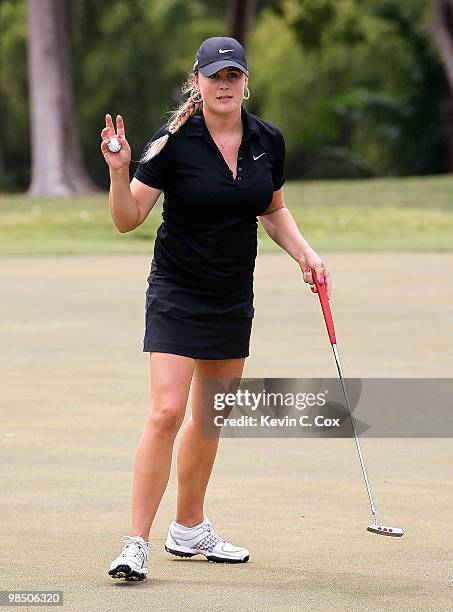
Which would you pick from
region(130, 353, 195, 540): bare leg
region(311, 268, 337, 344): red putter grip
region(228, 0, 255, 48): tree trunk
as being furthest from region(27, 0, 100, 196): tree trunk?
region(130, 353, 195, 540): bare leg

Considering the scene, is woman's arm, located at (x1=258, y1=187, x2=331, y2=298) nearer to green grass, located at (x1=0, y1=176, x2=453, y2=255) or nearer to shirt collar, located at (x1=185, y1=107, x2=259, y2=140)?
shirt collar, located at (x1=185, y1=107, x2=259, y2=140)

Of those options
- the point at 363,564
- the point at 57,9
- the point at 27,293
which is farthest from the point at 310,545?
the point at 57,9

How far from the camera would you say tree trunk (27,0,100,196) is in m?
44.3

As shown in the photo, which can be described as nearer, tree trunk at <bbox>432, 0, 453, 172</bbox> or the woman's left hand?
the woman's left hand

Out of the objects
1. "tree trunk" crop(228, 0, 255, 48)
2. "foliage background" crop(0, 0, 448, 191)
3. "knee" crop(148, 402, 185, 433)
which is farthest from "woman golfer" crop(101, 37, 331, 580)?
"foliage background" crop(0, 0, 448, 191)

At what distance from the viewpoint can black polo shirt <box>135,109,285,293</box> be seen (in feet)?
21.0

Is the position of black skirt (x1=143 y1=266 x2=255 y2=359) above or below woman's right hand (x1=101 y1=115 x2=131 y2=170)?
below

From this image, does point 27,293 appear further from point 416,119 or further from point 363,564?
point 416,119

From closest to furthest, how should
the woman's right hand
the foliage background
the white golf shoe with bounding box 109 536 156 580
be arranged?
the white golf shoe with bounding box 109 536 156 580 < the woman's right hand < the foliage background

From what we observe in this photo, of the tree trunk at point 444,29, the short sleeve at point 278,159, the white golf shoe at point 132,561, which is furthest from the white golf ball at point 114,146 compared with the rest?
the tree trunk at point 444,29

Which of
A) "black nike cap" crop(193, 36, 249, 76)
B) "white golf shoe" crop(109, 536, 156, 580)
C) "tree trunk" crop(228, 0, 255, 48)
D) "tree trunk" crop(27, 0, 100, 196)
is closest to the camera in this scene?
"white golf shoe" crop(109, 536, 156, 580)

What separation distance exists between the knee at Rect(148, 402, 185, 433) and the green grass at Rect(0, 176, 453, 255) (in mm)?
20448

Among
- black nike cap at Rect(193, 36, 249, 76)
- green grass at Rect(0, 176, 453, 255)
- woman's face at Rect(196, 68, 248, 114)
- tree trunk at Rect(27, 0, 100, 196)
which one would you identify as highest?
tree trunk at Rect(27, 0, 100, 196)

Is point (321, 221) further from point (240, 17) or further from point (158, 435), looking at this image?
point (158, 435)
